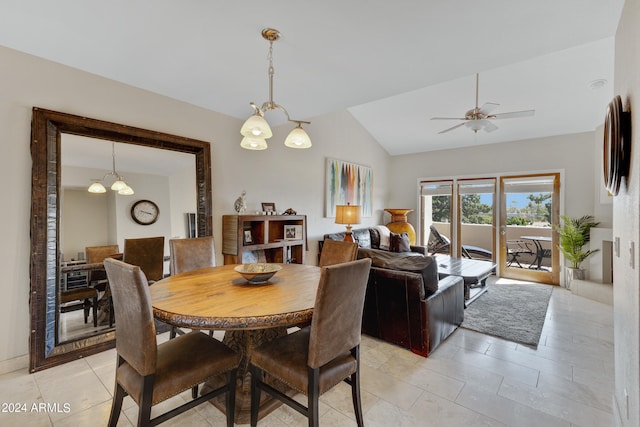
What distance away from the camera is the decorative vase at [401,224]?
240 inches

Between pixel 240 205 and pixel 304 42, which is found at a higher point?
pixel 304 42

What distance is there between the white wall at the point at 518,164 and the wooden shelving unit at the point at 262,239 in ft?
11.8

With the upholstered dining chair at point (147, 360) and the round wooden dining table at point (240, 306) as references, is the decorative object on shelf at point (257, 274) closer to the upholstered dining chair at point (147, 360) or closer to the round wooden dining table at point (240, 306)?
the round wooden dining table at point (240, 306)

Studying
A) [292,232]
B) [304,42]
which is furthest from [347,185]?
[304,42]

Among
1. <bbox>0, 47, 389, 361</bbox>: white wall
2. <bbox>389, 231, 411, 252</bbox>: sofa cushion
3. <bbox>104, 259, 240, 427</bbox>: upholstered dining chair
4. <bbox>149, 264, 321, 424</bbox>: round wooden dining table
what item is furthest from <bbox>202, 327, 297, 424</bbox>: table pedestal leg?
<bbox>389, 231, 411, 252</bbox>: sofa cushion

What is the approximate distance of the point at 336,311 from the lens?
1.43 metres

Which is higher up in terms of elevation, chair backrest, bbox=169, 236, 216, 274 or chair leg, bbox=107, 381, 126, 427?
chair backrest, bbox=169, 236, 216, 274

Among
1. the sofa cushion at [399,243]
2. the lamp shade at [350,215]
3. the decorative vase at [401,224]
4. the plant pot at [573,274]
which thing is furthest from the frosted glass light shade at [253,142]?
the plant pot at [573,274]

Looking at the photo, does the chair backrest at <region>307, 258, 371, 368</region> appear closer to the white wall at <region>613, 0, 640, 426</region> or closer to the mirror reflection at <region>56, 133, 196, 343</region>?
the white wall at <region>613, 0, 640, 426</region>

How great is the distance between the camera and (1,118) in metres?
2.07

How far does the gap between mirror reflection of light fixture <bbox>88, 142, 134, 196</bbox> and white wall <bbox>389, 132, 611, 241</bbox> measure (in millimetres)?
5631

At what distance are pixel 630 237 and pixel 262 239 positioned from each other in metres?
3.18

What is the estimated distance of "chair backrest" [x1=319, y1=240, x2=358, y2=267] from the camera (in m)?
2.62

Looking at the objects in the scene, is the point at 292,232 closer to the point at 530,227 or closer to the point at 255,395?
the point at 255,395
